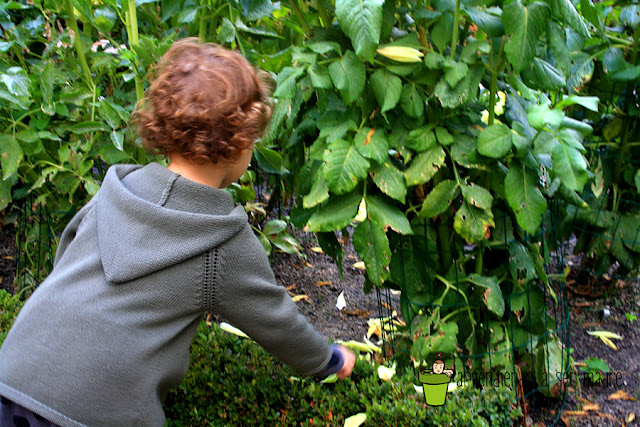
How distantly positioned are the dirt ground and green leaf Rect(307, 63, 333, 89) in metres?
1.40

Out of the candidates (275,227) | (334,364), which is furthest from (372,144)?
(275,227)

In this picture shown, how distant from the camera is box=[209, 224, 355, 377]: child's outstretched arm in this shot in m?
1.75

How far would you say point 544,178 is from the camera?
222cm

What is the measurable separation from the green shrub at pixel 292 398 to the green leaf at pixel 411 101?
37.4 inches

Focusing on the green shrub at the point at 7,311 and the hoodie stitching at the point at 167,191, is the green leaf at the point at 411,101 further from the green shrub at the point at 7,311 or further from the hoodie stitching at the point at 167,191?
the green shrub at the point at 7,311

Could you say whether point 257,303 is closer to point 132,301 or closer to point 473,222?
point 132,301

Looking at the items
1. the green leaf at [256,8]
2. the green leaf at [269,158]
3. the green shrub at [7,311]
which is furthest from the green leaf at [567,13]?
the green shrub at [7,311]

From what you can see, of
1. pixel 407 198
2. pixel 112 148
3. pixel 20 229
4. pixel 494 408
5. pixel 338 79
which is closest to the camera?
pixel 338 79

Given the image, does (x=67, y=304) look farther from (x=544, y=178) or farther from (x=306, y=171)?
(x=544, y=178)

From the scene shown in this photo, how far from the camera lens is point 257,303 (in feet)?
5.90

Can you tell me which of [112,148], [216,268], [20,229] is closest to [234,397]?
[216,268]

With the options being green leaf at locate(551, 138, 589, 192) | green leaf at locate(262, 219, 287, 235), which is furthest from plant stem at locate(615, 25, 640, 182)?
green leaf at locate(262, 219, 287, 235)

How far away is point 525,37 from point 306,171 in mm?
865

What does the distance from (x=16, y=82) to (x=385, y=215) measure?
1.63 metres
